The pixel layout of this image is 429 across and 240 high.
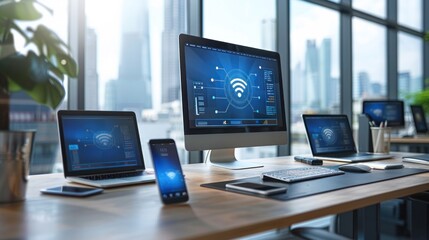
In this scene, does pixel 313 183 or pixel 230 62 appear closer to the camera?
pixel 313 183

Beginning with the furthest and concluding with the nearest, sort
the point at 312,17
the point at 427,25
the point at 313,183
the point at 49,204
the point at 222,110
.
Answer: the point at 427,25 → the point at 312,17 → the point at 222,110 → the point at 313,183 → the point at 49,204

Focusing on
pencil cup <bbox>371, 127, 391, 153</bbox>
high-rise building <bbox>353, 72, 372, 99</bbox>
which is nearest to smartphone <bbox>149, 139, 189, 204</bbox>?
pencil cup <bbox>371, 127, 391, 153</bbox>

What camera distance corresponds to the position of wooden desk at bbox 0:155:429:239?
0.69 m

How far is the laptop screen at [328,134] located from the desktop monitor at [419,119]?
2.41 meters

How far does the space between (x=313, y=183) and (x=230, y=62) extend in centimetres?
65

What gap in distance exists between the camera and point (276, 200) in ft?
3.09

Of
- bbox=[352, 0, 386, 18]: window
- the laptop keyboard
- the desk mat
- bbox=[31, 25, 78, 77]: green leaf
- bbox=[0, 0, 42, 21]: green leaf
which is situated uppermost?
bbox=[352, 0, 386, 18]: window

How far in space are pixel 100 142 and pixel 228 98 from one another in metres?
0.55

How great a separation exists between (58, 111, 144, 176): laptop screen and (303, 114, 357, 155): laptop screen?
962 mm

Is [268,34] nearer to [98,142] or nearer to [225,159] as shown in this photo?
[225,159]

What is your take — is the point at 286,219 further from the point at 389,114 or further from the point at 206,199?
the point at 389,114

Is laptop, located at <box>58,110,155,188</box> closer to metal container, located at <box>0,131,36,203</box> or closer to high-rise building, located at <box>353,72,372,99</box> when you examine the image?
metal container, located at <box>0,131,36,203</box>

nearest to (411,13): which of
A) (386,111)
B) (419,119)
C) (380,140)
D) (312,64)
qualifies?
(419,119)

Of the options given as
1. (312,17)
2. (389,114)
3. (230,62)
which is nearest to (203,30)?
(230,62)
